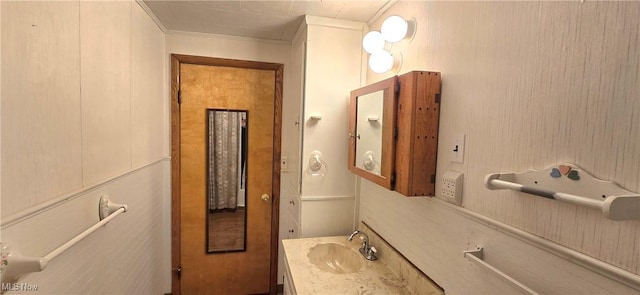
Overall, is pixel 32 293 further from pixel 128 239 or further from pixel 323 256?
pixel 323 256

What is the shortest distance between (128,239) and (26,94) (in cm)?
101

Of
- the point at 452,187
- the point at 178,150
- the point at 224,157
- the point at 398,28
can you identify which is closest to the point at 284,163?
the point at 224,157

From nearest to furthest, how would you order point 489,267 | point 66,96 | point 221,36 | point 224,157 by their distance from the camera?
point 489,267
point 66,96
point 221,36
point 224,157

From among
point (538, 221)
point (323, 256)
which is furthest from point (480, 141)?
point (323, 256)

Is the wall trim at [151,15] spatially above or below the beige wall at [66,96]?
above

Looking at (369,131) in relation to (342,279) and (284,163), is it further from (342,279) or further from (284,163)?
(284,163)

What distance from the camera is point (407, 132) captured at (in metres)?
1.12

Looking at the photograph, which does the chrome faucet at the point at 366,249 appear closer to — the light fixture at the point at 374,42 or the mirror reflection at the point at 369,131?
the mirror reflection at the point at 369,131

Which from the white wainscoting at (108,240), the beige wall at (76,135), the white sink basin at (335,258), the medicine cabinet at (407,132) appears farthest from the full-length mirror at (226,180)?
the medicine cabinet at (407,132)

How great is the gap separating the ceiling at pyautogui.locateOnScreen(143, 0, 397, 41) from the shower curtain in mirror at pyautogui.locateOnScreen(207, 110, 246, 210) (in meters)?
0.67

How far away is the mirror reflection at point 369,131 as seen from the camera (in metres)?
1.37

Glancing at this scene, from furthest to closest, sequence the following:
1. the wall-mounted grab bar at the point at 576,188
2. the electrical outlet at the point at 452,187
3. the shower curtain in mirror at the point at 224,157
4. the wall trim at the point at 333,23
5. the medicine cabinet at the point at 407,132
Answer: the shower curtain in mirror at the point at 224,157 → the wall trim at the point at 333,23 → the medicine cabinet at the point at 407,132 → the electrical outlet at the point at 452,187 → the wall-mounted grab bar at the point at 576,188

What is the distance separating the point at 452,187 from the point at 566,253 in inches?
15.4

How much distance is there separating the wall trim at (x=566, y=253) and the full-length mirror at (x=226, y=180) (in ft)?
5.92
